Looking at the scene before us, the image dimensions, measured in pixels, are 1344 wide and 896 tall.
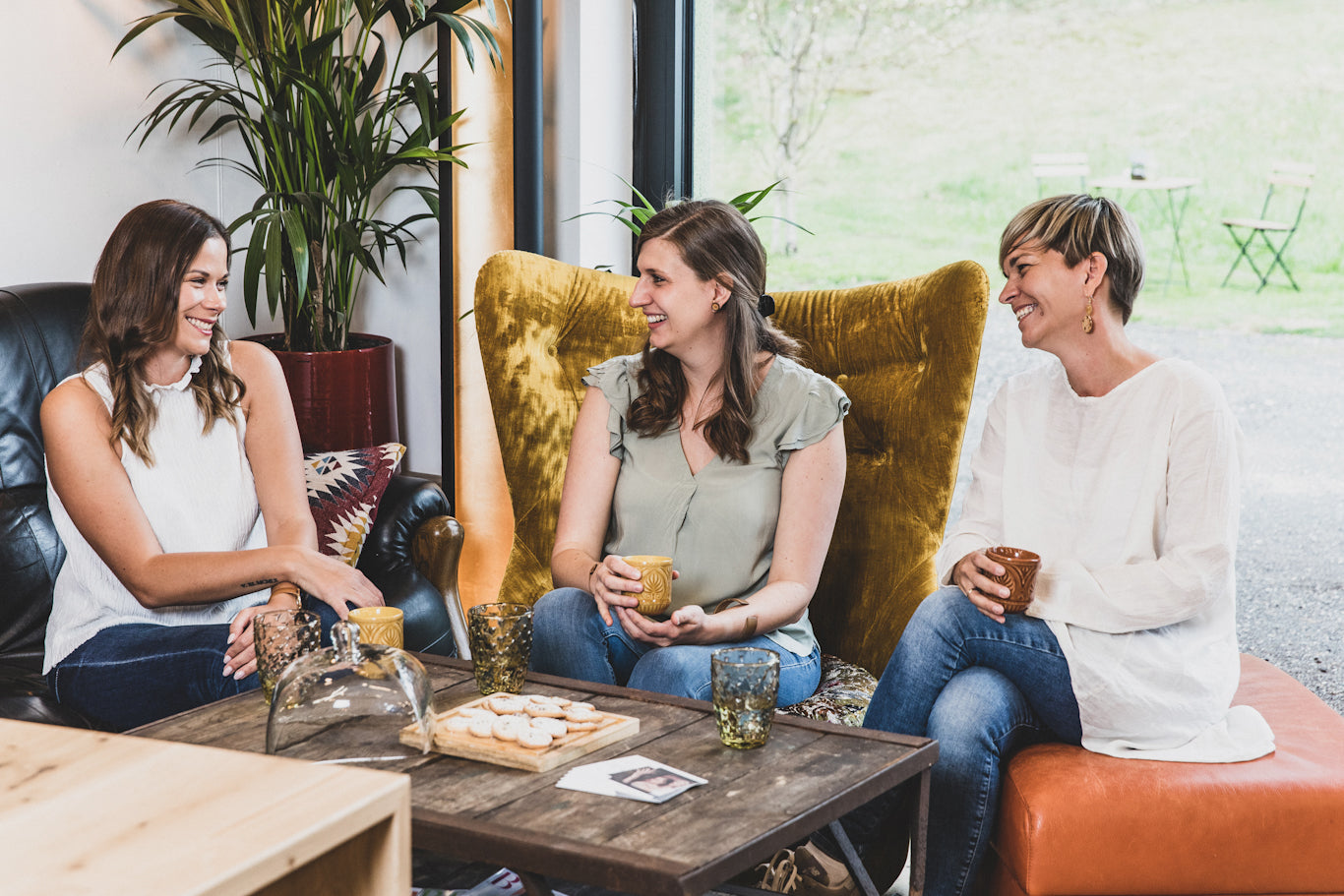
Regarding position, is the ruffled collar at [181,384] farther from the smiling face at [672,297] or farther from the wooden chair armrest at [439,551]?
the smiling face at [672,297]

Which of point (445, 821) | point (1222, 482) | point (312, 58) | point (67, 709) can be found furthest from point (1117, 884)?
point (312, 58)

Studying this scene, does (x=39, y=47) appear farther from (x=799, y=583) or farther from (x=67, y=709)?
(x=799, y=583)

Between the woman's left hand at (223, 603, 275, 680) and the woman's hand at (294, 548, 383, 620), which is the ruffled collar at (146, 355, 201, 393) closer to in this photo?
the woman's hand at (294, 548, 383, 620)

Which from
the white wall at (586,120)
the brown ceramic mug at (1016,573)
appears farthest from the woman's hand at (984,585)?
the white wall at (586,120)

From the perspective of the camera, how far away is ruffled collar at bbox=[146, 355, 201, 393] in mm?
2297

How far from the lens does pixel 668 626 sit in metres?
1.93

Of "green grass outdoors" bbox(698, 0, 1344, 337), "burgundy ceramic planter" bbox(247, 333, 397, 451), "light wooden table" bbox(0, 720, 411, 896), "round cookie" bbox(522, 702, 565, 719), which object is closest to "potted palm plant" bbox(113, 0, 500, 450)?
"burgundy ceramic planter" bbox(247, 333, 397, 451)

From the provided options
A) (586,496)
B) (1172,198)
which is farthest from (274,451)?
(1172,198)

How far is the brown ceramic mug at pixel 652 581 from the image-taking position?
1841mm

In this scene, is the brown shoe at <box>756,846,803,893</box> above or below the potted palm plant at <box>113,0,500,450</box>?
below

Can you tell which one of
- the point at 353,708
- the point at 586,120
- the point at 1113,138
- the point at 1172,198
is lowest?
the point at 353,708

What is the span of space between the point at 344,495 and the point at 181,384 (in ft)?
1.37

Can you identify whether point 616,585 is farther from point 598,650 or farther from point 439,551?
point 439,551

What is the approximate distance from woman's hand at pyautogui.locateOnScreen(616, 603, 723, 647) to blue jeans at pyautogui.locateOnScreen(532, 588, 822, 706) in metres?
0.02
